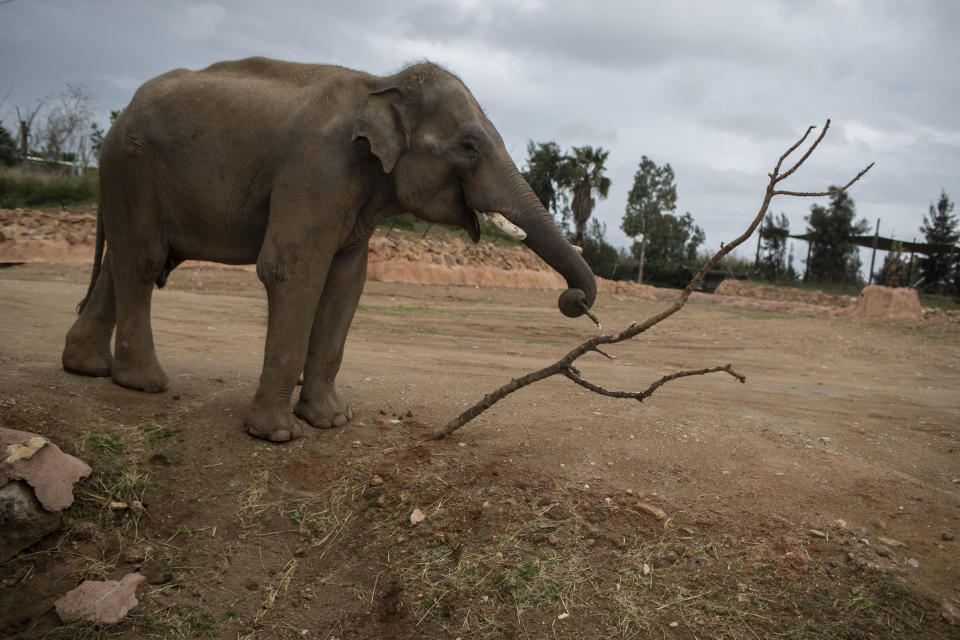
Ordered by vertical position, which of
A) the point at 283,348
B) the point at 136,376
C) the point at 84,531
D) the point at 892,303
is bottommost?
the point at 84,531

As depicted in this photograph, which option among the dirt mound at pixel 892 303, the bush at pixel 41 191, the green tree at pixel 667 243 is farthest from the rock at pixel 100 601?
the green tree at pixel 667 243

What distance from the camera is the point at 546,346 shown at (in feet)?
37.6

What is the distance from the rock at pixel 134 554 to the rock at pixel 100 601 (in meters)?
0.19

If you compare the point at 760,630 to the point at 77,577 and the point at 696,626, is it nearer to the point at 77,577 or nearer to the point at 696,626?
the point at 696,626

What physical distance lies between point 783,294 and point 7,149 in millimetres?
43031

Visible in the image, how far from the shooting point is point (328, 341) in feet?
15.4

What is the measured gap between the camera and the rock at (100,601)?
3.00 metres

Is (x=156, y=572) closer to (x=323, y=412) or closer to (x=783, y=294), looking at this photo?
(x=323, y=412)

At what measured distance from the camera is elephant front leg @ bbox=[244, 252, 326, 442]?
4.08 m

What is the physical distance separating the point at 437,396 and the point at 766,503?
9.44 ft

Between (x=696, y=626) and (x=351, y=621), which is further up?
(x=696, y=626)

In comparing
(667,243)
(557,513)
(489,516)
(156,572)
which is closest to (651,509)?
(557,513)

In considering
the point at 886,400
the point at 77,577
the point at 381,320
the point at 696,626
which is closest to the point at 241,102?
the point at 77,577

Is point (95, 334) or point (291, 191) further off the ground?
point (291, 191)
